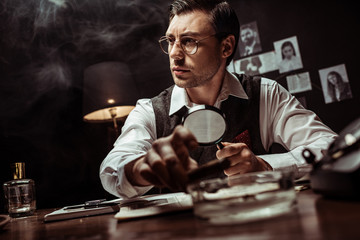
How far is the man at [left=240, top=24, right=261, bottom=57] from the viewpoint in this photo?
286 centimetres

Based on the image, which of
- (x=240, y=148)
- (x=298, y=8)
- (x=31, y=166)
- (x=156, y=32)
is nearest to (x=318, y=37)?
(x=298, y=8)

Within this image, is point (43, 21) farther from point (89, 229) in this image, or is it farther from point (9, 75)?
point (89, 229)

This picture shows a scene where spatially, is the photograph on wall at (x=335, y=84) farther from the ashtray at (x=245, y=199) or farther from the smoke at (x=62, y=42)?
the ashtray at (x=245, y=199)

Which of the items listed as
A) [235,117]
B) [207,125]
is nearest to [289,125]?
[235,117]

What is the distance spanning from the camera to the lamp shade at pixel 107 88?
2566 mm

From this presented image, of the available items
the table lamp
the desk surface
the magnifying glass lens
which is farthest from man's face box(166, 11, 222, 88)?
the desk surface

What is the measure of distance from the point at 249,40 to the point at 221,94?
0.92m

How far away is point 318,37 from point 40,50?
230 centimetres

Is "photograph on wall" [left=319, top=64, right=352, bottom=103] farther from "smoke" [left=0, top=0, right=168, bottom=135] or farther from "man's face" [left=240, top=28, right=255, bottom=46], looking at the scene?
"smoke" [left=0, top=0, right=168, bottom=135]

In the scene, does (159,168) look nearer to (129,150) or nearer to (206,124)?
(206,124)

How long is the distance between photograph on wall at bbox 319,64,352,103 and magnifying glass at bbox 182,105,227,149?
5.88ft

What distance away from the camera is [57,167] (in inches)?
108

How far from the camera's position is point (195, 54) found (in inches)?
83.7

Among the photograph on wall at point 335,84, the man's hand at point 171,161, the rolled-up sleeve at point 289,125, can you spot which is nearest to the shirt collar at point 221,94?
the rolled-up sleeve at point 289,125
